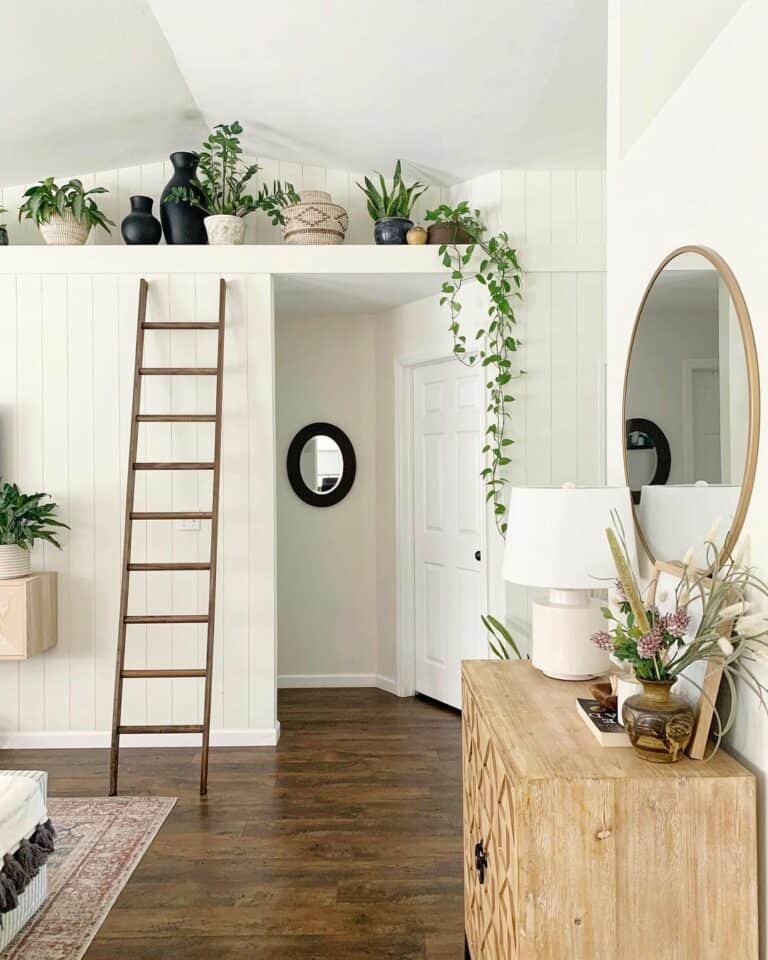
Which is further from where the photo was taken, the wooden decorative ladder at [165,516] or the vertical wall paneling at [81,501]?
the vertical wall paneling at [81,501]

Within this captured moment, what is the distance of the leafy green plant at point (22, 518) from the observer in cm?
356

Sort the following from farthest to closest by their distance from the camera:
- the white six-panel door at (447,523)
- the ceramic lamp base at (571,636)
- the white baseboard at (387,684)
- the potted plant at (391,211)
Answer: the white baseboard at (387,684), the white six-panel door at (447,523), the potted plant at (391,211), the ceramic lamp base at (571,636)

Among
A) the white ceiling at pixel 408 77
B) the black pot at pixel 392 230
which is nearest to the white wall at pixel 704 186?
the white ceiling at pixel 408 77

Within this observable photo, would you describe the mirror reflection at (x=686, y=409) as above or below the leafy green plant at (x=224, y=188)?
below

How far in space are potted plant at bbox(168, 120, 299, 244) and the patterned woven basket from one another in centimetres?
7

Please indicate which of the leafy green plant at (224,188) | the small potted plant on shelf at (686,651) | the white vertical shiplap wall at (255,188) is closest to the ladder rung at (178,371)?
the leafy green plant at (224,188)

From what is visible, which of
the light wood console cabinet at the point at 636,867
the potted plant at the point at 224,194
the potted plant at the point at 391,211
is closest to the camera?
the light wood console cabinet at the point at 636,867

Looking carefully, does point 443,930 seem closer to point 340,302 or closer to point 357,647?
point 357,647

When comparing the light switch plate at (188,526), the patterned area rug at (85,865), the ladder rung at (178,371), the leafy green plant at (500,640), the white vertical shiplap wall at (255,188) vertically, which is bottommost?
the patterned area rug at (85,865)

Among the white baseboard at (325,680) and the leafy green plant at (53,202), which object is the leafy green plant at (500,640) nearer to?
the white baseboard at (325,680)

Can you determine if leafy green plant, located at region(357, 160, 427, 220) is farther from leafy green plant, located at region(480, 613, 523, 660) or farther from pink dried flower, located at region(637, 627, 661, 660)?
pink dried flower, located at region(637, 627, 661, 660)

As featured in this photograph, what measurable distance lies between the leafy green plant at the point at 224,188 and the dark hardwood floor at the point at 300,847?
8.89 feet

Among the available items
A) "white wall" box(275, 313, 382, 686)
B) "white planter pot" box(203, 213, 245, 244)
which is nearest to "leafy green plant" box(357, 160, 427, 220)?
"white planter pot" box(203, 213, 245, 244)

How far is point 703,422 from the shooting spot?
1.55 m
